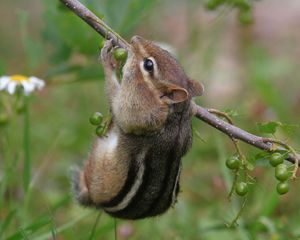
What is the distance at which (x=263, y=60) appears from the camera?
7.20 m

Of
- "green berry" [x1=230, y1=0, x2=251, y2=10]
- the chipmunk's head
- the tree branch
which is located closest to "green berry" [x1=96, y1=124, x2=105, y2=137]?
the chipmunk's head

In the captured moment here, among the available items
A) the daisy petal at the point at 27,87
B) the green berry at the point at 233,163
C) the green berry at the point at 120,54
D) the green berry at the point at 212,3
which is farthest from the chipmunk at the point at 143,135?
the daisy petal at the point at 27,87

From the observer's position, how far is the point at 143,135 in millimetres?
3729

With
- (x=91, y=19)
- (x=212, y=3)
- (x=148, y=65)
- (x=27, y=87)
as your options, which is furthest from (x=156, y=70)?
(x=27, y=87)

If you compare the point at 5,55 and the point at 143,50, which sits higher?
the point at 143,50

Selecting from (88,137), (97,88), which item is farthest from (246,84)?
(88,137)

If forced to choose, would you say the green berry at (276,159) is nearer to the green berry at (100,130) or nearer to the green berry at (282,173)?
the green berry at (282,173)

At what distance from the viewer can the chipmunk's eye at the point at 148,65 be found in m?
3.76

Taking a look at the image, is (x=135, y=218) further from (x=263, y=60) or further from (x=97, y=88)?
(x=263, y=60)

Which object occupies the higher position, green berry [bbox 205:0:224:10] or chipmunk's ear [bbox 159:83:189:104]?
green berry [bbox 205:0:224:10]

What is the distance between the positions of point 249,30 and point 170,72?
514cm

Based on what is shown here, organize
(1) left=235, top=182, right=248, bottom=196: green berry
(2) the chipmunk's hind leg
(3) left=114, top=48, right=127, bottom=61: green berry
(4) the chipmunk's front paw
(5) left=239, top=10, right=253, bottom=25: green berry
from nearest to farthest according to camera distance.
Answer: (1) left=235, top=182, right=248, bottom=196: green berry < (3) left=114, top=48, right=127, bottom=61: green berry < (4) the chipmunk's front paw < (2) the chipmunk's hind leg < (5) left=239, top=10, right=253, bottom=25: green berry

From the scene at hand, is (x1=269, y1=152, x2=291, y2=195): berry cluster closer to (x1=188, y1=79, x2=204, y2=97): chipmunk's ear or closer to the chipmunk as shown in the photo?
the chipmunk

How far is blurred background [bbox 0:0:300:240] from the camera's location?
4.48m
